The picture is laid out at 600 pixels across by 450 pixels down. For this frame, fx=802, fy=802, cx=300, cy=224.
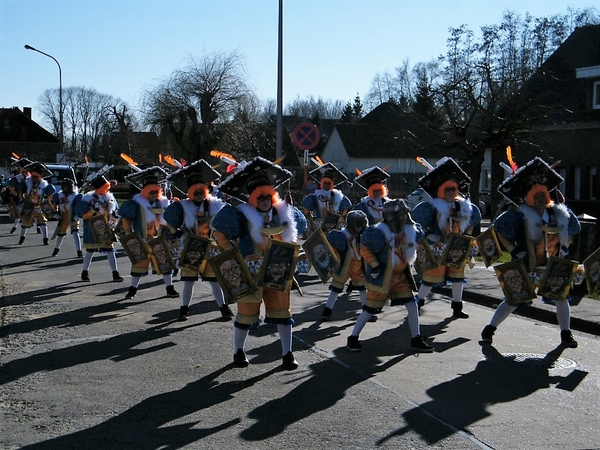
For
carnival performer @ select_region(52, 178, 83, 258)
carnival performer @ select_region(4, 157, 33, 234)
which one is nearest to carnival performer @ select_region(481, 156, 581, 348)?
carnival performer @ select_region(52, 178, 83, 258)

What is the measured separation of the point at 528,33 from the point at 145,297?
2766cm

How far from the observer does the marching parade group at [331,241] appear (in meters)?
7.62

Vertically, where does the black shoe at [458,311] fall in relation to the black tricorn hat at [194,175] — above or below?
below

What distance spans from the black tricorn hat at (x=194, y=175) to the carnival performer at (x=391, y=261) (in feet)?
10.2

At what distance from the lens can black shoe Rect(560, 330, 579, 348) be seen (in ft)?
28.4

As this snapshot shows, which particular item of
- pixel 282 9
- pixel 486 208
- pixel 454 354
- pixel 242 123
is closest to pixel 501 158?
pixel 486 208

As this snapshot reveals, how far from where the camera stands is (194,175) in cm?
1058

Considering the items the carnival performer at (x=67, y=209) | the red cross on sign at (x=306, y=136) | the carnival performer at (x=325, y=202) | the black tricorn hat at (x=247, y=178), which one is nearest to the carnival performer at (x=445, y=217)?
the black tricorn hat at (x=247, y=178)

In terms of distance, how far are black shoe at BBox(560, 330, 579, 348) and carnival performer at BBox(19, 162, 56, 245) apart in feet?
50.9

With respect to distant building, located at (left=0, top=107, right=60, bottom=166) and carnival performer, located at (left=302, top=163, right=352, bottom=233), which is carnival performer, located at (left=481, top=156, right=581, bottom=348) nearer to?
carnival performer, located at (left=302, top=163, right=352, bottom=233)

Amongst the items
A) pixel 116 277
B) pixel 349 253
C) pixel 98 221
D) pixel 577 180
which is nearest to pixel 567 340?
pixel 349 253

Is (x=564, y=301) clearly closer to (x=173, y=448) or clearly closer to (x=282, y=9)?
(x=173, y=448)

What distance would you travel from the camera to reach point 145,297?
40.4ft

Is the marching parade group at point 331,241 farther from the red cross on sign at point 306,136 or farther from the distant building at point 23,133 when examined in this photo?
the distant building at point 23,133
